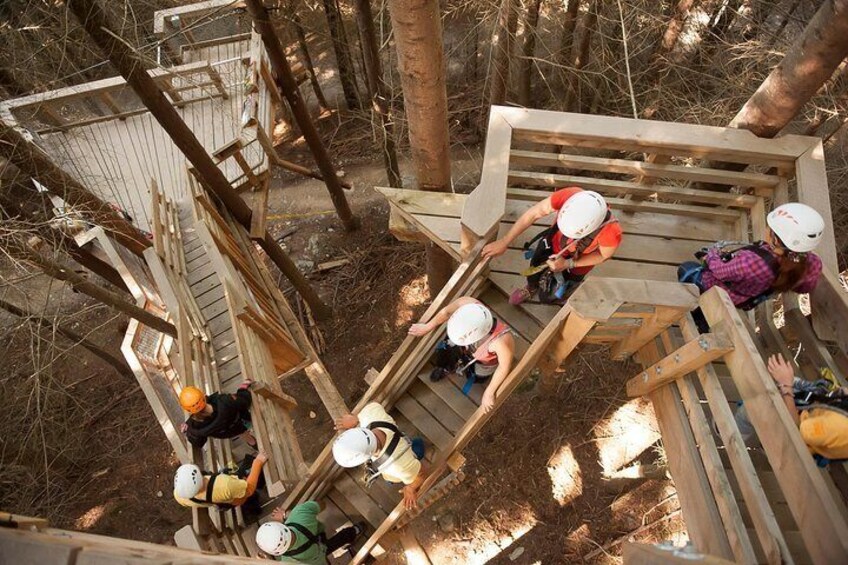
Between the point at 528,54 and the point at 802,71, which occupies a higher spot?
the point at 802,71

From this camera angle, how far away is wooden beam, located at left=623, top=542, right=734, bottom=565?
2.30 metres

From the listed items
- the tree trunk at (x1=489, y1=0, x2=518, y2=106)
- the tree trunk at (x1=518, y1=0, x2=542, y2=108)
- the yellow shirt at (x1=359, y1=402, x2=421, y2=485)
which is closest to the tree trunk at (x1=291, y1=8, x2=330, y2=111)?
the tree trunk at (x1=518, y1=0, x2=542, y2=108)

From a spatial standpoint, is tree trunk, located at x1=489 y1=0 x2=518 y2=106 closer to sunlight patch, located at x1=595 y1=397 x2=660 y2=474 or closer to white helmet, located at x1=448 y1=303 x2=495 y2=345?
white helmet, located at x1=448 y1=303 x2=495 y2=345

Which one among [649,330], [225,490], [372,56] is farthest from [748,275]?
[372,56]

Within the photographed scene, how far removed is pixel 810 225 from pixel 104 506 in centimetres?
1223

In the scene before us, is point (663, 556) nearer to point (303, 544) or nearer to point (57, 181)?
point (303, 544)

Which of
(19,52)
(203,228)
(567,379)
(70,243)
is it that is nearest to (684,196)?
(567,379)

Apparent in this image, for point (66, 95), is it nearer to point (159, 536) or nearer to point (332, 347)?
point (332, 347)

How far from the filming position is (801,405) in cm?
365

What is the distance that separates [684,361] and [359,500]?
3.92 metres

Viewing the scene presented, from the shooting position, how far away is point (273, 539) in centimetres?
490

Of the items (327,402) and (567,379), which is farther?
(567,379)

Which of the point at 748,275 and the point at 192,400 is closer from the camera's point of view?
the point at 748,275

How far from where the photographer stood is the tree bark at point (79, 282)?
5719 millimetres
